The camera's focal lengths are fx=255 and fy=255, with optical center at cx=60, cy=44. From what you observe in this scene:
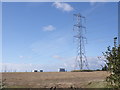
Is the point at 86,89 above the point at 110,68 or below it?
below

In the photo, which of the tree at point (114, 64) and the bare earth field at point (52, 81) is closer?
the tree at point (114, 64)

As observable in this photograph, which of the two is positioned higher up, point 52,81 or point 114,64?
point 114,64

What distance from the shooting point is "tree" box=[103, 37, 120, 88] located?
9.80 meters

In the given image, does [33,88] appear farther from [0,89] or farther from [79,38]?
[79,38]

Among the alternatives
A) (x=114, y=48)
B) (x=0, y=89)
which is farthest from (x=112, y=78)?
(x=0, y=89)

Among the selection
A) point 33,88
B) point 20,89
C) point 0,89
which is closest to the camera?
point 0,89

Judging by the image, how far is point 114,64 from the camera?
9.81m

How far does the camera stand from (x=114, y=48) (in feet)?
33.2

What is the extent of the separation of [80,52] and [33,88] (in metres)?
36.3

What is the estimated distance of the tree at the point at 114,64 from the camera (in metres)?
9.80

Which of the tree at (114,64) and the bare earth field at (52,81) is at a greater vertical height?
the tree at (114,64)

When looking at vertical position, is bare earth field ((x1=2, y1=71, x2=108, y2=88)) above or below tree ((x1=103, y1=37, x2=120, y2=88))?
below

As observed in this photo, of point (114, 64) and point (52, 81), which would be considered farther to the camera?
point (52, 81)

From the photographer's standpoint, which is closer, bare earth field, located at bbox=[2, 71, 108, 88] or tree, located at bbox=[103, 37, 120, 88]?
tree, located at bbox=[103, 37, 120, 88]
